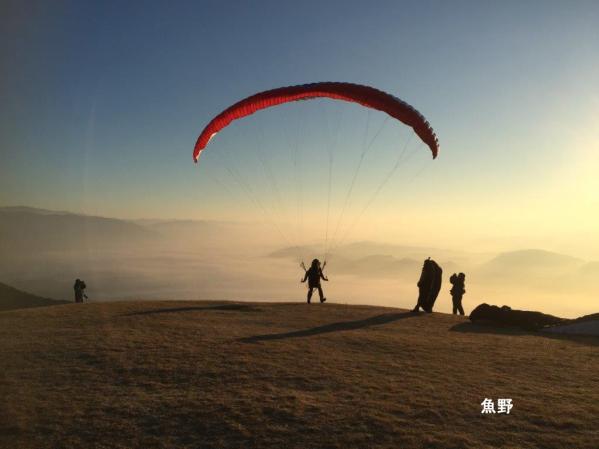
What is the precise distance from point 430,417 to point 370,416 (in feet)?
3.32

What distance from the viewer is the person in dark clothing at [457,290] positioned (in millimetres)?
21656

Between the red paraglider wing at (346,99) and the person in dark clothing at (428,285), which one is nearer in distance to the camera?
the red paraglider wing at (346,99)

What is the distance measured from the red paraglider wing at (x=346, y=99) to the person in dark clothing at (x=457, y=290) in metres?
7.94

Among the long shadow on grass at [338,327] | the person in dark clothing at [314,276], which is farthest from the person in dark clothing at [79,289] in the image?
the long shadow on grass at [338,327]

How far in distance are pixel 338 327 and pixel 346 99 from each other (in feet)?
28.7

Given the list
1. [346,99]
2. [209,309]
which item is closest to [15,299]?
[209,309]

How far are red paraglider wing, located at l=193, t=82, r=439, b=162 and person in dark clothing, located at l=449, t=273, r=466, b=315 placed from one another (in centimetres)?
794

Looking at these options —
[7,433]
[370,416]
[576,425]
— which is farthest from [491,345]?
[7,433]

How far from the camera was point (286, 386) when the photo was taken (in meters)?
8.77

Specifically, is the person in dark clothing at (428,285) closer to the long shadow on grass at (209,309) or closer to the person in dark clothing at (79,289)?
the long shadow on grass at (209,309)

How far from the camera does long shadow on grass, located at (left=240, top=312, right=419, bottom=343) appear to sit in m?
13.1

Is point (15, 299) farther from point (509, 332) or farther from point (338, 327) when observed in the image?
point (509, 332)

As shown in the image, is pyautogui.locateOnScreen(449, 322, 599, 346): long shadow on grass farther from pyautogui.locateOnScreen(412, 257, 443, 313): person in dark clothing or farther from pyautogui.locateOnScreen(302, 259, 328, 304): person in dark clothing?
pyautogui.locateOnScreen(302, 259, 328, 304): person in dark clothing

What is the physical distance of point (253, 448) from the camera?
6395mm
